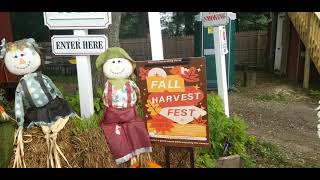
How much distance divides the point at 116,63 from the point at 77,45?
595 mm

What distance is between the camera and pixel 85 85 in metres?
4.25

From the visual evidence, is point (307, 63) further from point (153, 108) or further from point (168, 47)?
point (153, 108)

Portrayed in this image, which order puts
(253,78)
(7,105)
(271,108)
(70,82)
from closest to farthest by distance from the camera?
(7,105) → (271,108) → (253,78) → (70,82)

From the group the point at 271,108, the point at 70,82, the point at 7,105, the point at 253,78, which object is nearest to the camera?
the point at 7,105

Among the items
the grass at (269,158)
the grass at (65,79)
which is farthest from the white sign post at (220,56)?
the grass at (65,79)

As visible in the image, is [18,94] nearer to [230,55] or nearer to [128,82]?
[128,82]

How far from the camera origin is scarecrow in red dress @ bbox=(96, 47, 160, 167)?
12.4ft

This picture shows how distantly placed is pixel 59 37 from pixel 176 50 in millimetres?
10276

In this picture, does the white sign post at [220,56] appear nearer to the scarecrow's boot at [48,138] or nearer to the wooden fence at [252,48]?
the scarecrow's boot at [48,138]

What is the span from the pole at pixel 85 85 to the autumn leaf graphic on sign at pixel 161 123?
2.55 feet

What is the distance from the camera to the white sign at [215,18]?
482 centimetres

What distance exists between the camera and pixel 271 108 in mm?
7781

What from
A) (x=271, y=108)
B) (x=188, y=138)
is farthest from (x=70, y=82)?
(x=188, y=138)

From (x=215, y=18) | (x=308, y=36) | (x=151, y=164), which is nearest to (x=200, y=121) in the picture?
(x=151, y=164)
